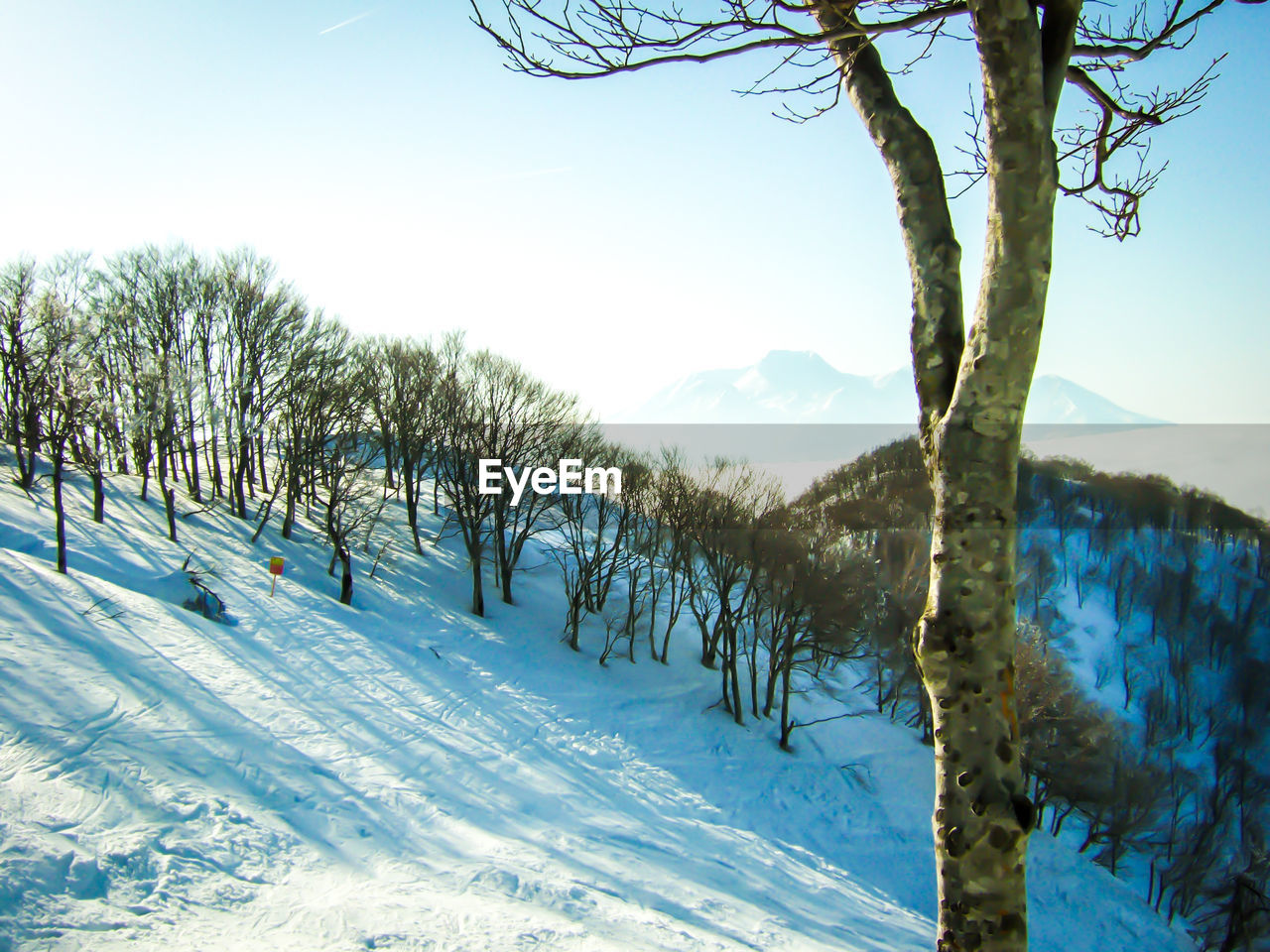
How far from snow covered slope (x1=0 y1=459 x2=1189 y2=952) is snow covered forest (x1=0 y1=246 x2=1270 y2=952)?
0.29 ft

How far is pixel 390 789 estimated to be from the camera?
1175 cm

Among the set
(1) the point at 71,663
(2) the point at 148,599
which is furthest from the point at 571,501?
(1) the point at 71,663

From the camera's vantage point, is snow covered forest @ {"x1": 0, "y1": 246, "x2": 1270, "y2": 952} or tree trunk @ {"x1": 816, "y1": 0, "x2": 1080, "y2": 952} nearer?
tree trunk @ {"x1": 816, "y1": 0, "x2": 1080, "y2": 952}

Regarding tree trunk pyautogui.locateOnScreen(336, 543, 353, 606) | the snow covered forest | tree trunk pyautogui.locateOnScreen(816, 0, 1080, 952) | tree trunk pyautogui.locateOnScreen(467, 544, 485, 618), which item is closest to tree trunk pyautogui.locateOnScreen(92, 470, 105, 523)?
the snow covered forest

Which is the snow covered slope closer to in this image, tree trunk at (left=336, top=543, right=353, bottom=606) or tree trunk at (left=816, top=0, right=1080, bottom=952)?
tree trunk at (left=336, top=543, right=353, bottom=606)

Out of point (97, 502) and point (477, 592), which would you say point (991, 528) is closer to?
point (477, 592)

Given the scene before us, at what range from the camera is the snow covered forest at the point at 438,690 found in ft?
28.2

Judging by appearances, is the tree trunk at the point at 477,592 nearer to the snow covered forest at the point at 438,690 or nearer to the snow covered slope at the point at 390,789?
the snow covered forest at the point at 438,690

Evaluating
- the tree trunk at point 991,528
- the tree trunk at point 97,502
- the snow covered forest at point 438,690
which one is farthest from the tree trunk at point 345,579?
the tree trunk at point 991,528

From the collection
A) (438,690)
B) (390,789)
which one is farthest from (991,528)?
(438,690)

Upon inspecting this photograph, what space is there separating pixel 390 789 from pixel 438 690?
6.42m

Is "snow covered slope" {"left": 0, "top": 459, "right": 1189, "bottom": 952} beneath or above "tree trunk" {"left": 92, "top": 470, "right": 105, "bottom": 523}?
beneath

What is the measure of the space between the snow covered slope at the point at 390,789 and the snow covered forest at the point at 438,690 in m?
0.09

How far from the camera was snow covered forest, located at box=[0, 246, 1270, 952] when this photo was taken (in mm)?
8594
